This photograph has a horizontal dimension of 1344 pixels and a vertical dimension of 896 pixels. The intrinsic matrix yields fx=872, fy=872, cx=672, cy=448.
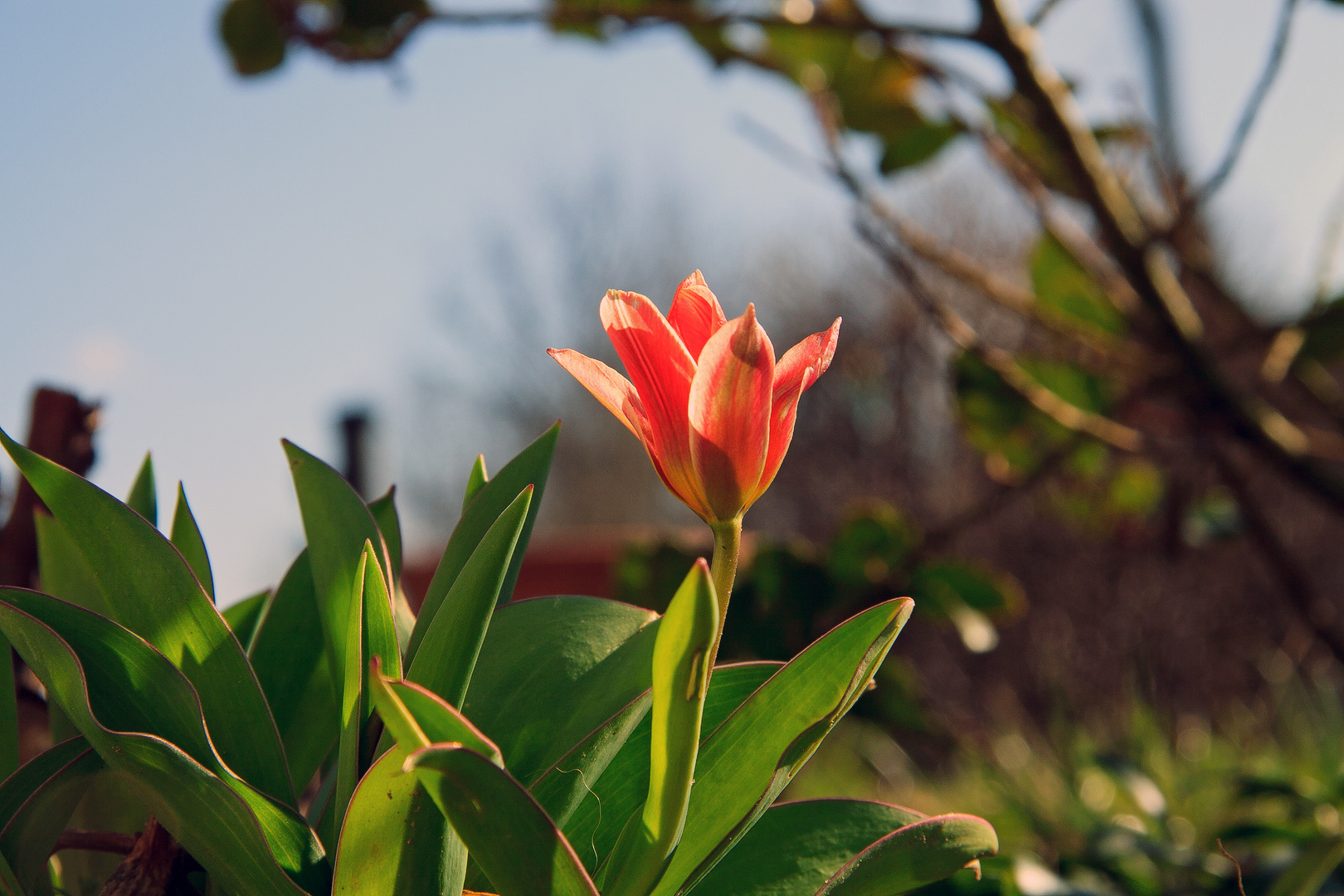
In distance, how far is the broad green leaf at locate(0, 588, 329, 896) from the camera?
255 mm

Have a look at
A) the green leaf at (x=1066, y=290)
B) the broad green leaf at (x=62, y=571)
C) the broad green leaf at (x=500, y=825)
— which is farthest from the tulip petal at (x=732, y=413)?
the green leaf at (x=1066, y=290)

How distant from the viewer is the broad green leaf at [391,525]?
409mm

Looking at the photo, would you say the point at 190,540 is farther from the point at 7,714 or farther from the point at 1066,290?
the point at 1066,290

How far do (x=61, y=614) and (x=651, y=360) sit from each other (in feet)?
0.68

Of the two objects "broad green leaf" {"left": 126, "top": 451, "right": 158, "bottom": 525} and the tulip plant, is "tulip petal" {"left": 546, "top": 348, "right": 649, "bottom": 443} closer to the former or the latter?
the tulip plant

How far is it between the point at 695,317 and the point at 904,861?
20cm

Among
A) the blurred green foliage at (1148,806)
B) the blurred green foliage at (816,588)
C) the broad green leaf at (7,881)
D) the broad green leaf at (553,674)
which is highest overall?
the broad green leaf at (7,881)

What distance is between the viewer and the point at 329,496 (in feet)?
1.19

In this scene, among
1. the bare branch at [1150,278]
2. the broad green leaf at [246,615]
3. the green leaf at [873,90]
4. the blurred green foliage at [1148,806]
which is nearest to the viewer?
the broad green leaf at [246,615]

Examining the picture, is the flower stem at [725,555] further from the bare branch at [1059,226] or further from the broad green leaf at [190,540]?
the bare branch at [1059,226]

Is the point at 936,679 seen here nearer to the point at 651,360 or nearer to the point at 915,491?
the point at 915,491

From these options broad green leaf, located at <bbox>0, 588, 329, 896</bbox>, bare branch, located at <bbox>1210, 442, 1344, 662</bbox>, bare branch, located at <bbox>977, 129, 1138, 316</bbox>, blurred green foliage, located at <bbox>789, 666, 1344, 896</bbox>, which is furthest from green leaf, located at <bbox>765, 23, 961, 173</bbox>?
broad green leaf, located at <bbox>0, 588, 329, 896</bbox>

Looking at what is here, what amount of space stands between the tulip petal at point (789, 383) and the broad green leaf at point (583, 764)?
0.09 metres

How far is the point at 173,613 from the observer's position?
1.02 feet
